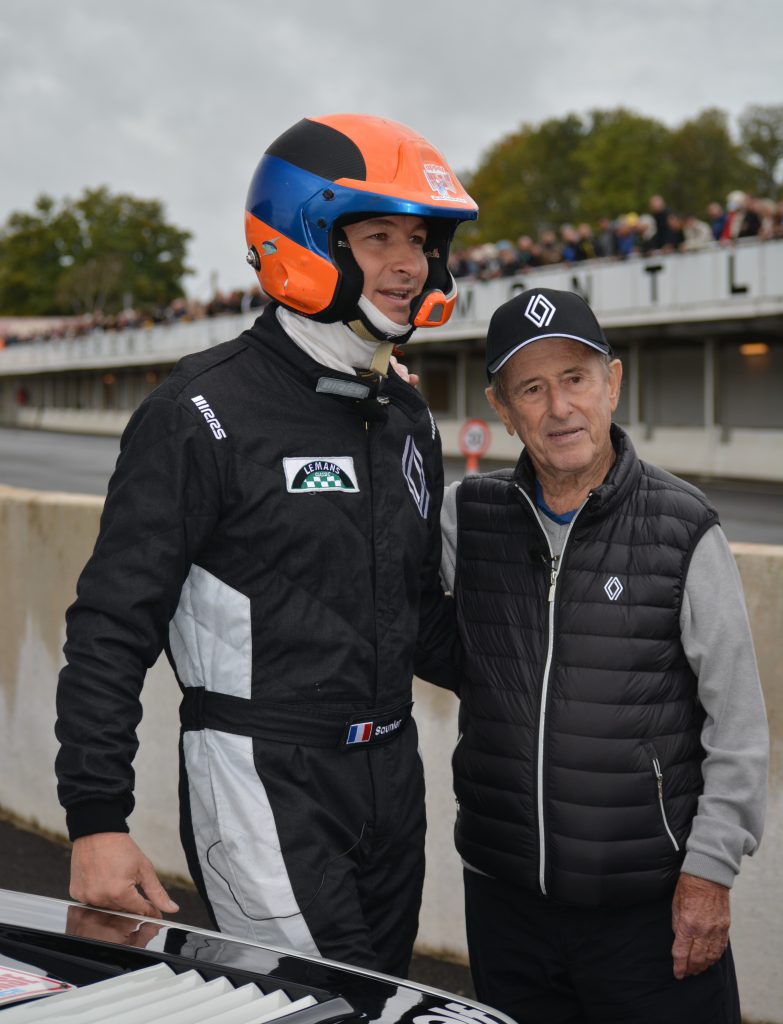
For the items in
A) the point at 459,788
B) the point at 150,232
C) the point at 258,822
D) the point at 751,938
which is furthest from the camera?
the point at 150,232

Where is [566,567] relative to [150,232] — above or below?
below

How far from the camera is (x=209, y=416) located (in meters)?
2.33

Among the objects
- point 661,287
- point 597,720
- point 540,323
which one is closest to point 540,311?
point 540,323

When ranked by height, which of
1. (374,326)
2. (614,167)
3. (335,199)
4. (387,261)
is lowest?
(374,326)

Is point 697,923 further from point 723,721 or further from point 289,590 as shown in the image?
point 289,590

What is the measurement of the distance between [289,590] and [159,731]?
2405 millimetres

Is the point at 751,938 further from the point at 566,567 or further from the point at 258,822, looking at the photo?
the point at 258,822

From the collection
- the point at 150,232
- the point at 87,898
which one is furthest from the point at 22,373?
the point at 87,898

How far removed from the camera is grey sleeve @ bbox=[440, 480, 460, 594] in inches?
111

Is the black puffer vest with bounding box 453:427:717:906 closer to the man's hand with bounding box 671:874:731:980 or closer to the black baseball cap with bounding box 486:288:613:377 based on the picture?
the man's hand with bounding box 671:874:731:980

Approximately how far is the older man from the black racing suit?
252 millimetres

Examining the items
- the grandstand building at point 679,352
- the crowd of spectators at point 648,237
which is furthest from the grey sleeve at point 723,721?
the crowd of spectators at point 648,237

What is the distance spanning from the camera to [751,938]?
3295mm

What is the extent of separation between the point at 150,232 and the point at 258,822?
11082 cm
